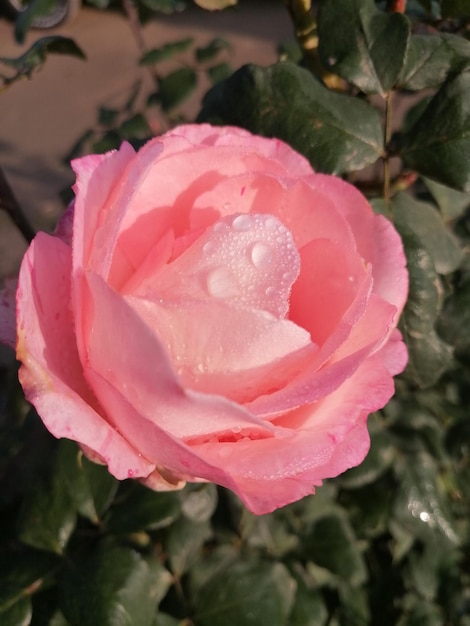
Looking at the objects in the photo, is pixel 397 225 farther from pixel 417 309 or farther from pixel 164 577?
pixel 164 577

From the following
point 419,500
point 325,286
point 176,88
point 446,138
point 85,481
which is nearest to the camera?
point 325,286

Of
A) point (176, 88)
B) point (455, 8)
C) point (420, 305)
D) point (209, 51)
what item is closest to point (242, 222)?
point (420, 305)

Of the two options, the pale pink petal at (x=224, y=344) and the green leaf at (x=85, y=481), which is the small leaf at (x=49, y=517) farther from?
the pale pink petal at (x=224, y=344)

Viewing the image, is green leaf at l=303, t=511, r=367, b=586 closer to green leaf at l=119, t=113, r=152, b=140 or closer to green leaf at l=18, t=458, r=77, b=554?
green leaf at l=18, t=458, r=77, b=554

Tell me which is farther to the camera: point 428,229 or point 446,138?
point 428,229

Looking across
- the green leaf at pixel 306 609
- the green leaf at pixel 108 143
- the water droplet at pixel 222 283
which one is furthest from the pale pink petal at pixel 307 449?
the green leaf at pixel 108 143

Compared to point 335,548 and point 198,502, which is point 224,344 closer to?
point 198,502

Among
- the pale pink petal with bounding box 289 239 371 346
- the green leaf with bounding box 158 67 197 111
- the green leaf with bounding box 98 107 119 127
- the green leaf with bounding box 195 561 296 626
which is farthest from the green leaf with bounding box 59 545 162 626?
the green leaf with bounding box 98 107 119 127
